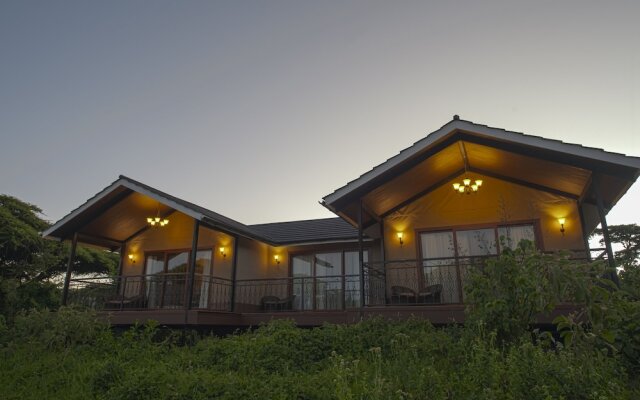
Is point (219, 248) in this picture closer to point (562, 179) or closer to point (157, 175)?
point (157, 175)

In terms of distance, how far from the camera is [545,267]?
556 centimetres

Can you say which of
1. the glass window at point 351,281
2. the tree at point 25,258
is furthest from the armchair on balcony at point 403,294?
the tree at point 25,258

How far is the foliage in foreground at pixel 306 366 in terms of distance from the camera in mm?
4500

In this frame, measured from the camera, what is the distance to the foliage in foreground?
4500mm

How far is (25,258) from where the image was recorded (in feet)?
57.9

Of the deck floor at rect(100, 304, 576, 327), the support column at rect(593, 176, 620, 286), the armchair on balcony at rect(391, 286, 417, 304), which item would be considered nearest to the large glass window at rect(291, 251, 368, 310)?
the deck floor at rect(100, 304, 576, 327)

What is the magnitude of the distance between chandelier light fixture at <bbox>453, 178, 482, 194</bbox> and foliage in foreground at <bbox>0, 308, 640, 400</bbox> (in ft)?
13.1

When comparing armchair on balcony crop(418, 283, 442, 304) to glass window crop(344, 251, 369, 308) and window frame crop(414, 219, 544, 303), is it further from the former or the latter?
glass window crop(344, 251, 369, 308)

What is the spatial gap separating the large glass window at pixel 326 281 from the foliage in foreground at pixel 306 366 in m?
4.60

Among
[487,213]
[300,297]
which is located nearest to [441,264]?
[487,213]

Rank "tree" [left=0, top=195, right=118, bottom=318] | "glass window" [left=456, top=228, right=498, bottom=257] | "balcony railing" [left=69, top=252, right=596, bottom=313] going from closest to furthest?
1. "glass window" [left=456, top=228, right=498, bottom=257]
2. "balcony railing" [left=69, top=252, right=596, bottom=313]
3. "tree" [left=0, top=195, right=118, bottom=318]

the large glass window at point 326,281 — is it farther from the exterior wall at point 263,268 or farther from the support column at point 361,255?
the support column at point 361,255

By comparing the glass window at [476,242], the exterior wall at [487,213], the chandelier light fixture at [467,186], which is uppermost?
the chandelier light fixture at [467,186]

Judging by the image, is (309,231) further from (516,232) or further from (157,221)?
(516,232)
